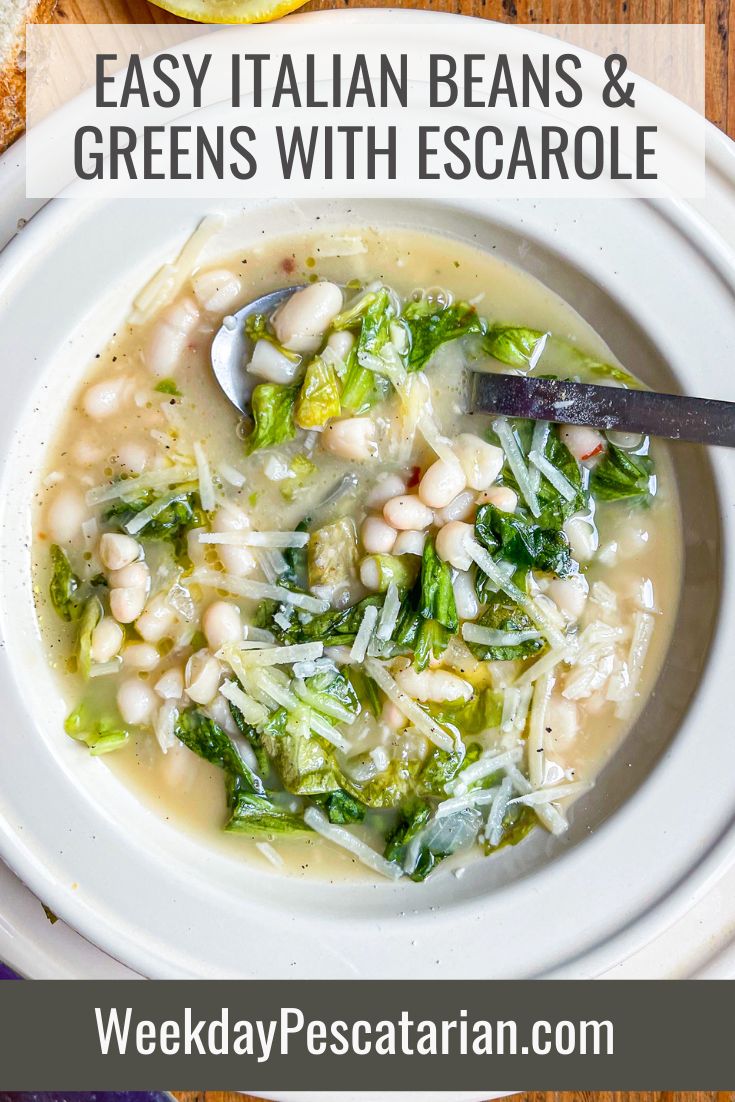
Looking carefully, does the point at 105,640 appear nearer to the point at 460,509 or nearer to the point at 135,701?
the point at 135,701

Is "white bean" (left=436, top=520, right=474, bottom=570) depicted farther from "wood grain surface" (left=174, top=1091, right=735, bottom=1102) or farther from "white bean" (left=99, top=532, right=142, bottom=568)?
"wood grain surface" (left=174, top=1091, right=735, bottom=1102)

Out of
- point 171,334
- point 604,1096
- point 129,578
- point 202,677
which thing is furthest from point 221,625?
point 604,1096

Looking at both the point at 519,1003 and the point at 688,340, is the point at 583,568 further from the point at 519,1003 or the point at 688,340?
the point at 519,1003

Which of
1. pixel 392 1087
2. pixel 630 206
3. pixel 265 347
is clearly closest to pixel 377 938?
pixel 392 1087

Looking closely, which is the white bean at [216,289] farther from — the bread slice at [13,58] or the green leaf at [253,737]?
the green leaf at [253,737]

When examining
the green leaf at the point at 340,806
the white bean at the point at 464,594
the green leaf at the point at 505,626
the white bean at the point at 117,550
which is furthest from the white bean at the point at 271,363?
the green leaf at the point at 340,806

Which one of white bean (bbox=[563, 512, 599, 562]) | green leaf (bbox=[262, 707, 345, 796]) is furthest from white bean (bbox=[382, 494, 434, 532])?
green leaf (bbox=[262, 707, 345, 796])
